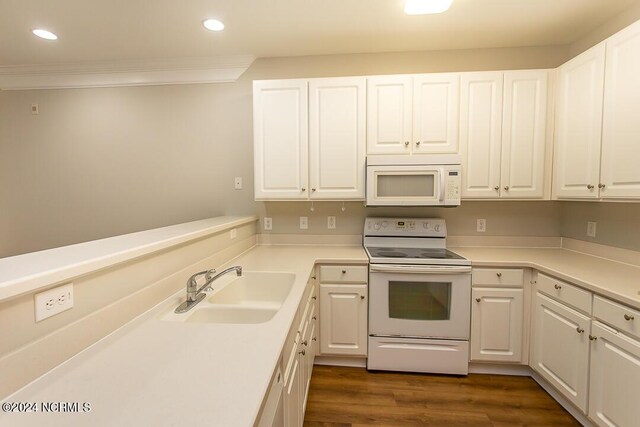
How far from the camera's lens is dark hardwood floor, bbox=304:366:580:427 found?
168 cm

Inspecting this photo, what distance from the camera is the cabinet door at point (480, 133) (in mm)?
2150

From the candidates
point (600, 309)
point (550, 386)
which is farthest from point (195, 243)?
point (550, 386)

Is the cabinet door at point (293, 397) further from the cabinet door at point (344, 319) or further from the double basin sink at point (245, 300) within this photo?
the cabinet door at point (344, 319)

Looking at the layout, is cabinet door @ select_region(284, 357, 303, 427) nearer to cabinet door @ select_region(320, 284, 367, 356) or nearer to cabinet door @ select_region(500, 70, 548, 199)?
cabinet door @ select_region(320, 284, 367, 356)

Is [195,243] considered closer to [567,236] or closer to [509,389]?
[509,389]

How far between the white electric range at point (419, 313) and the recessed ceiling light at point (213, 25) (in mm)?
2043

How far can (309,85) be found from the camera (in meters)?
2.25

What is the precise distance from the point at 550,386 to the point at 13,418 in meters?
2.66

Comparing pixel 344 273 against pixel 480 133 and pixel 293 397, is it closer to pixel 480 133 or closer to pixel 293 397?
pixel 293 397

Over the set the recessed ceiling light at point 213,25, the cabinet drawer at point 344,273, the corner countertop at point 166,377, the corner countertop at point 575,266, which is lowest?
the cabinet drawer at point 344,273

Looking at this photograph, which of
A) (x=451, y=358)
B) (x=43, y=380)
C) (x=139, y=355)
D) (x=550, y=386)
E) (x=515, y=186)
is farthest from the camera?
(x=515, y=186)

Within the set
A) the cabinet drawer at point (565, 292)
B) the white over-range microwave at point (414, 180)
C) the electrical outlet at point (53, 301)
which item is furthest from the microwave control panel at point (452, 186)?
the electrical outlet at point (53, 301)

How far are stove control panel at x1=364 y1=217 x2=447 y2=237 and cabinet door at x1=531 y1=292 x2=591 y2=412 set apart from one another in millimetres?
821

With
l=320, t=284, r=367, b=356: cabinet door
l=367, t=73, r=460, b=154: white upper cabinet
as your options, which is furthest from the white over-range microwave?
l=320, t=284, r=367, b=356: cabinet door
